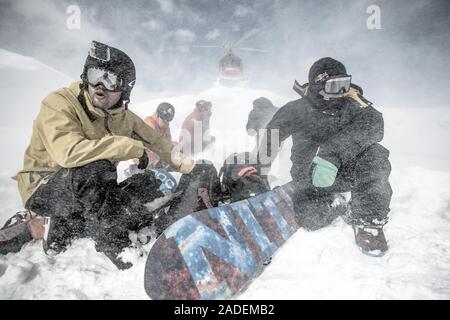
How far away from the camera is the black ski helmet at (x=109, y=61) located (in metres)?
2.06

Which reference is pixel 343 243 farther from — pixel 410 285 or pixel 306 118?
pixel 306 118

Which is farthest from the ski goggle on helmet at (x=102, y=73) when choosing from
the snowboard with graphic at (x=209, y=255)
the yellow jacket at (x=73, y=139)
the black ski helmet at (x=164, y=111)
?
the black ski helmet at (x=164, y=111)

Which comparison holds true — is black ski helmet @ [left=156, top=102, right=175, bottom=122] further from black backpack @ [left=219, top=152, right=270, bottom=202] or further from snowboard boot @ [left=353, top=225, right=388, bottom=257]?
snowboard boot @ [left=353, top=225, right=388, bottom=257]

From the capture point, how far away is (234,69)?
27.9 m

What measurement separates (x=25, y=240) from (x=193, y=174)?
1594 mm

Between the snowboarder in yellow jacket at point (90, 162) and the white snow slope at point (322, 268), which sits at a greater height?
the snowboarder in yellow jacket at point (90, 162)

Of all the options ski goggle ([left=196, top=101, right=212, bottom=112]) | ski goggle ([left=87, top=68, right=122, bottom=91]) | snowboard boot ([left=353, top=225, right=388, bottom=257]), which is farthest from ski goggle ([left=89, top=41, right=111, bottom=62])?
ski goggle ([left=196, top=101, right=212, bottom=112])

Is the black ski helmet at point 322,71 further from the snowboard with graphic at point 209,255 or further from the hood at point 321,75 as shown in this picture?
the snowboard with graphic at point 209,255

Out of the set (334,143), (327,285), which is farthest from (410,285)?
(334,143)

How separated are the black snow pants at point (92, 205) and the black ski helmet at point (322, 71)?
6.75ft

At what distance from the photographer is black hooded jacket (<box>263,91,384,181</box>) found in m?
2.20

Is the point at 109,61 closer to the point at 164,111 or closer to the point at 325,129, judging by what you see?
the point at 325,129

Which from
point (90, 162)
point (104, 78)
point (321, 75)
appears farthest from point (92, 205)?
point (321, 75)

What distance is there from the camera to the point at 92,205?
67.9 inches
